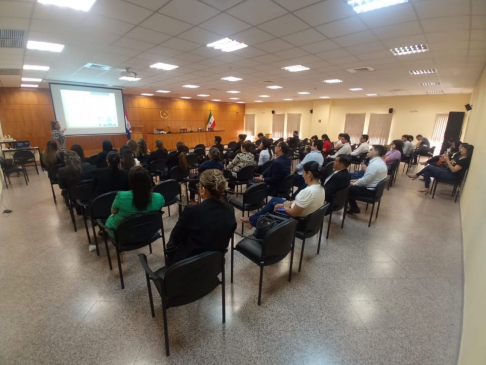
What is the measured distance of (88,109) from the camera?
374 inches

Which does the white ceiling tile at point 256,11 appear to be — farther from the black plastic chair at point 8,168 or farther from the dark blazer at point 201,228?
the black plastic chair at point 8,168

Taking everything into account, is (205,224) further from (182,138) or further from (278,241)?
(182,138)

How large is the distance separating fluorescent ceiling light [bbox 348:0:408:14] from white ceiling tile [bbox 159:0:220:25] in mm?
1723

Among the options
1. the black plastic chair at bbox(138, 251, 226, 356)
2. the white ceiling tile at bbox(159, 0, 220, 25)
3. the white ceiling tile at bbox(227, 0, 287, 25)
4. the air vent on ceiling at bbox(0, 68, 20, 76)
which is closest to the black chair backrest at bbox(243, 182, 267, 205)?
the black plastic chair at bbox(138, 251, 226, 356)

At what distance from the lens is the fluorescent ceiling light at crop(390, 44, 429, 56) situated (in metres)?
4.02

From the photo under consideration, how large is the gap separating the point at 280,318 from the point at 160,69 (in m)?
6.80

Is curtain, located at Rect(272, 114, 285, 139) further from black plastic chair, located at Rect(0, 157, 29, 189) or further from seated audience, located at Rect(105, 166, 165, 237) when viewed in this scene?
seated audience, located at Rect(105, 166, 165, 237)

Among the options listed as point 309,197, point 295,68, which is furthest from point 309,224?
point 295,68

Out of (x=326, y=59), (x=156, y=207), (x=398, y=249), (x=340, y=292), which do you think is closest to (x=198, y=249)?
(x=156, y=207)

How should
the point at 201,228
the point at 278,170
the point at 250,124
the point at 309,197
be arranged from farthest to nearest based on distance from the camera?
the point at 250,124, the point at 278,170, the point at 309,197, the point at 201,228

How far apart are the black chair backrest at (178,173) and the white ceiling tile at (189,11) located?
260 centimetres

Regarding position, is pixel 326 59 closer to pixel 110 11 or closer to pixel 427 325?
pixel 110 11

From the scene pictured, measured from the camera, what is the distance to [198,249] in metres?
1.78

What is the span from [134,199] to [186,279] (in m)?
1.14
